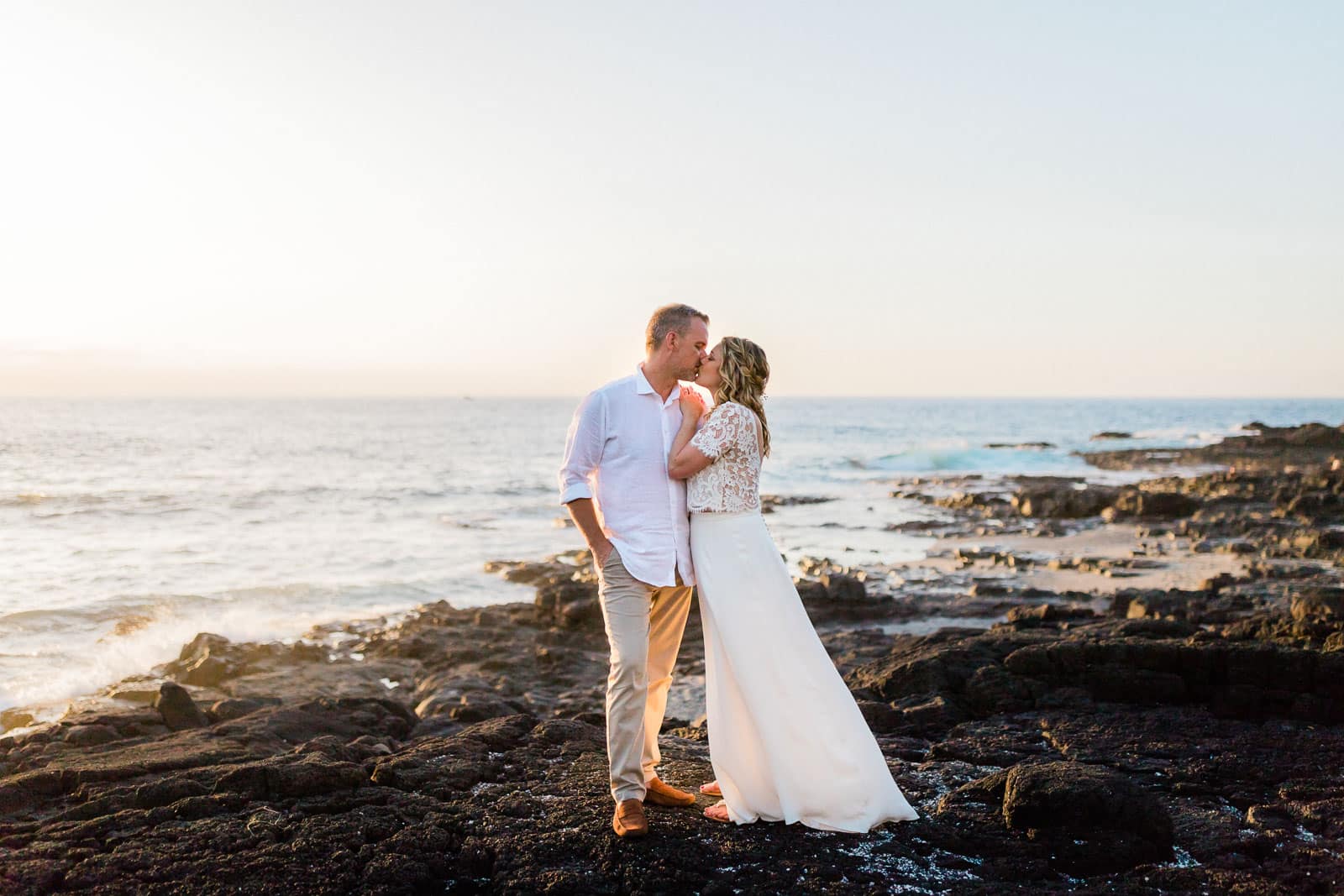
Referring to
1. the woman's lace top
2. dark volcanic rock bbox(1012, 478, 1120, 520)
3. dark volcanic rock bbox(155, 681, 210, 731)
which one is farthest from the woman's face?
dark volcanic rock bbox(1012, 478, 1120, 520)

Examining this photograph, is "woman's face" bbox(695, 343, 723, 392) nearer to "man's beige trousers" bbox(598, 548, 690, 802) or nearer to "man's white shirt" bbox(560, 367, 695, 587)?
"man's white shirt" bbox(560, 367, 695, 587)

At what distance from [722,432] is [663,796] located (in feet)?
6.90

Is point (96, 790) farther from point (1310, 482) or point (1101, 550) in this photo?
point (1310, 482)

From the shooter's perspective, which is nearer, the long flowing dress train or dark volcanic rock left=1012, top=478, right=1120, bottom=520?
the long flowing dress train

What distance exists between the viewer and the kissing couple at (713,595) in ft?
17.0

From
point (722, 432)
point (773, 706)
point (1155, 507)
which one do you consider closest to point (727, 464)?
point (722, 432)

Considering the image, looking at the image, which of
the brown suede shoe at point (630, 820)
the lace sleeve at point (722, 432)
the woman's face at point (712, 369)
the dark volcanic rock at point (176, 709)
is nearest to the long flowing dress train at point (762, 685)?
the lace sleeve at point (722, 432)

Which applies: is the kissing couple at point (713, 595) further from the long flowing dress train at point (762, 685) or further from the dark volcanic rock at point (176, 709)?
the dark volcanic rock at point (176, 709)

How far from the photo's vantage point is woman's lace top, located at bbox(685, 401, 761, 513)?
5336 mm

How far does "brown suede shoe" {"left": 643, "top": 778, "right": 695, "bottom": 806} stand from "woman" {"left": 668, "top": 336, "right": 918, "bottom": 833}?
20 cm

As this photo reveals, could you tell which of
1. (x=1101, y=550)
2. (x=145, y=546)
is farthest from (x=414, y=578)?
(x=1101, y=550)

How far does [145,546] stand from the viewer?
2069 centimetres

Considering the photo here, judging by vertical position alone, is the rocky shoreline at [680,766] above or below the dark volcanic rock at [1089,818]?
below

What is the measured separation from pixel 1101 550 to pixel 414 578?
13563 millimetres
